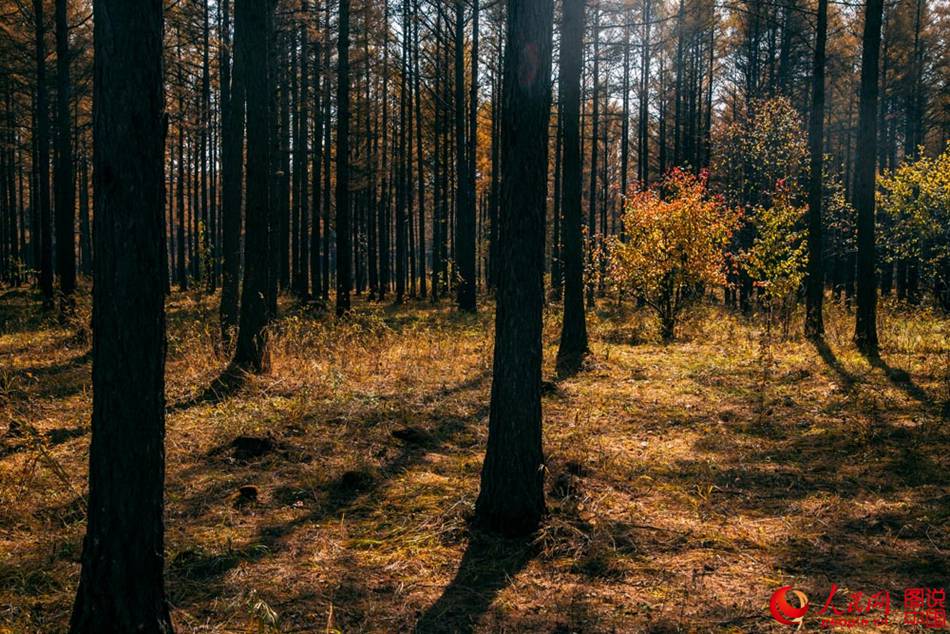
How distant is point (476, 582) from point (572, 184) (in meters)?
8.07

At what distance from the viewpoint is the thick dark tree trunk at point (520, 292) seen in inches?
176

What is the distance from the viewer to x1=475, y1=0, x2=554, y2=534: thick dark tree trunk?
4.46 meters

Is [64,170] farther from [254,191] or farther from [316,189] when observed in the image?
[254,191]

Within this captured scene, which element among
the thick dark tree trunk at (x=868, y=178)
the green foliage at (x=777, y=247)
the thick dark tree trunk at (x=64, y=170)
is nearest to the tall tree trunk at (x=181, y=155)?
the thick dark tree trunk at (x=64, y=170)

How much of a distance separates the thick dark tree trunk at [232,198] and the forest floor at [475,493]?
156cm

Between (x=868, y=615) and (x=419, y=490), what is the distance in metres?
3.17

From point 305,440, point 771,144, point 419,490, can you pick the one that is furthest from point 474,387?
point 771,144

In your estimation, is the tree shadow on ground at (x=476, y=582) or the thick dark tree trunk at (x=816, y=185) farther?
the thick dark tree trunk at (x=816, y=185)

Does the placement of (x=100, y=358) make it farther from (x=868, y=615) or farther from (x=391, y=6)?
(x=391, y=6)

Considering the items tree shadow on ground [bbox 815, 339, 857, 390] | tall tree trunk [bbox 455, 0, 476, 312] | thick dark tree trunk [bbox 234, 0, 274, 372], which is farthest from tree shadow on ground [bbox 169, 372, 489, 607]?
tall tree trunk [bbox 455, 0, 476, 312]

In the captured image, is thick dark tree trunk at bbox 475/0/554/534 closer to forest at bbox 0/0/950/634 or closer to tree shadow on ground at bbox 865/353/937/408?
forest at bbox 0/0/950/634

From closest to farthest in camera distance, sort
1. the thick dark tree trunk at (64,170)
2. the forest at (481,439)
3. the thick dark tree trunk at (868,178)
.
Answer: the forest at (481,439), the thick dark tree trunk at (868,178), the thick dark tree trunk at (64,170)

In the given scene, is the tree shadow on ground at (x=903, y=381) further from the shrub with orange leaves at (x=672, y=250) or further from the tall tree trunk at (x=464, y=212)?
the tall tree trunk at (x=464, y=212)

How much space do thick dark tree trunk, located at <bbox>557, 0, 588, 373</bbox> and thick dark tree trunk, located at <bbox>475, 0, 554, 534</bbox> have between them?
19.3ft
